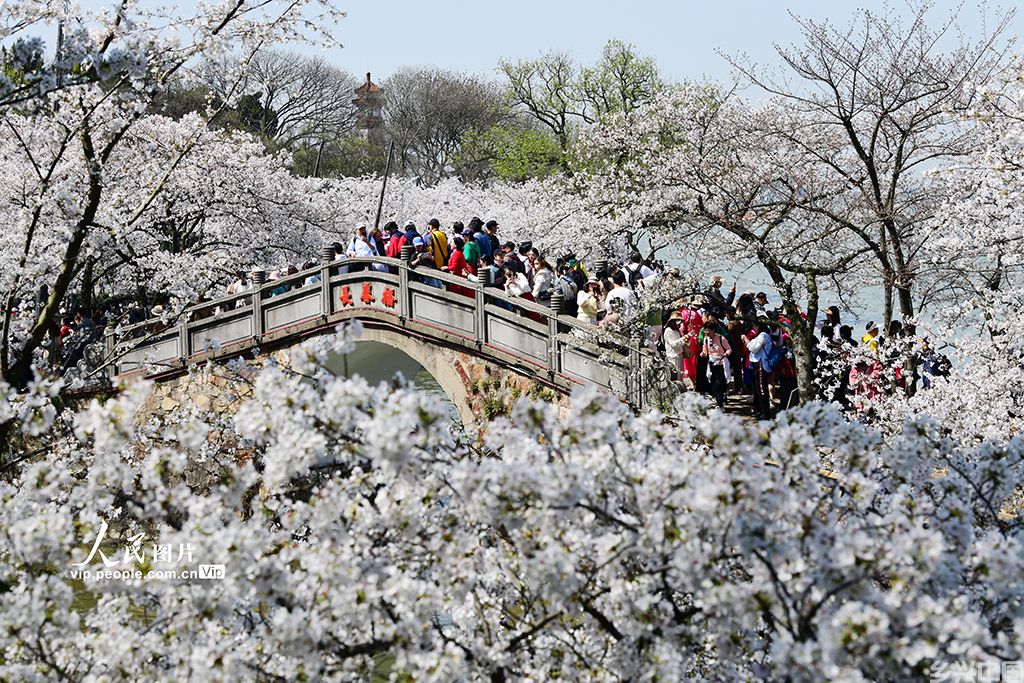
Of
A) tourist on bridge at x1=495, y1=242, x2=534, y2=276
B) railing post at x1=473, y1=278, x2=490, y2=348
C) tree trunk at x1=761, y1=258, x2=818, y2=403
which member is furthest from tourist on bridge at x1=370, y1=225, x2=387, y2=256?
tree trunk at x1=761, y1=258, x2=818, y2=403

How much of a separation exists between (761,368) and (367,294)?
5.38m

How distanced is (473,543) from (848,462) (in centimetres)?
154

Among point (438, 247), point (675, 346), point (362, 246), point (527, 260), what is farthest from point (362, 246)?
point (675, 346)

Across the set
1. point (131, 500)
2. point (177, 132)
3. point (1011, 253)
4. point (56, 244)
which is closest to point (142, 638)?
point (131, 500)

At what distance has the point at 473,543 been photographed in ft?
14.0

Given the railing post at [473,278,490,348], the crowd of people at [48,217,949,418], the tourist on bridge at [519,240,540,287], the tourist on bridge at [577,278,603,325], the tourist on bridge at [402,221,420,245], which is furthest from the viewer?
the tourist on bridge at [402,221,420,245]

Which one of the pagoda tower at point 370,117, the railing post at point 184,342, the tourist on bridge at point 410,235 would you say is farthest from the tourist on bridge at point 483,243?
the pagoda tower at point 370,117

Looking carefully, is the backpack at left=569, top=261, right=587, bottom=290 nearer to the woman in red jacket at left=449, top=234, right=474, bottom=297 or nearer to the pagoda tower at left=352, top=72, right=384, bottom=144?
the woman in red jacket at left=449, top=234, right=474, bottom=297

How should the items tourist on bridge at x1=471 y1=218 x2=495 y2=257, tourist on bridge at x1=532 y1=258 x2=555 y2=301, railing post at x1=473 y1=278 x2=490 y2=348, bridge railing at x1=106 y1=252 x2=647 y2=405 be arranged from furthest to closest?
tourist on bridge at x1=471 y1=218 x2=495 y2=257 → railing post at x1=473 y1=278 x2=490 y2=348 → tourist on bridge at x1=532 y1=258 x2=555 y2=301 → bridge railing at x1=106 y1=252 x2=647 y2=405

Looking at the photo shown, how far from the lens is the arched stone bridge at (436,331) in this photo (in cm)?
1235

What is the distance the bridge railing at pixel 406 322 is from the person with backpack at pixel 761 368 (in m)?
1.62

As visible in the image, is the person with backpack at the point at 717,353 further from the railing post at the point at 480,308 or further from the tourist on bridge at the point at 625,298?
the railing post at the point at 480,308

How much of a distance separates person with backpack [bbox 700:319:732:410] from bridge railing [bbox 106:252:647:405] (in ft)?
3.83

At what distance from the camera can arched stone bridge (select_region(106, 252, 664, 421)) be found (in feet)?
40.5
